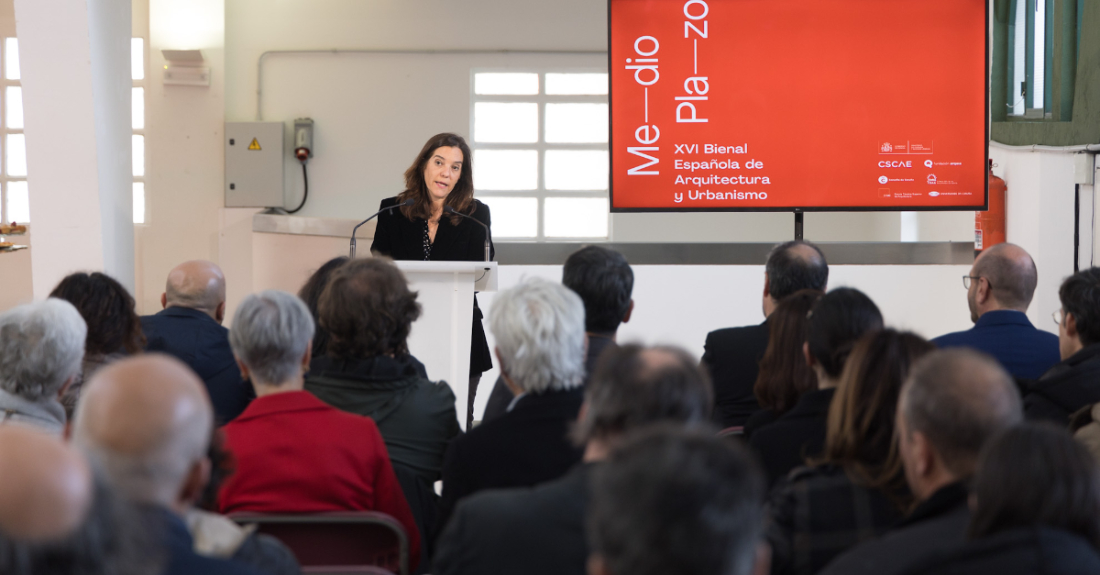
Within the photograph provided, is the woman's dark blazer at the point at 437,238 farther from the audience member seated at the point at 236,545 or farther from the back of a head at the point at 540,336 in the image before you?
the audience member seated at the point at 236,545

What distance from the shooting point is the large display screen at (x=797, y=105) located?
14.9 ft

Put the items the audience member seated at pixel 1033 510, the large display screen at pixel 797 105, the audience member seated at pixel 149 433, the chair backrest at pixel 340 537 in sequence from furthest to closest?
the large display screen at pixel 797 105, the chair backrest at pixel 340 537, the audience member seated at pixel 149 433, the audience member seated at pixel 1033 510

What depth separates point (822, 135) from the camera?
457 cm

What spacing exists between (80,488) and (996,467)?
0.92m

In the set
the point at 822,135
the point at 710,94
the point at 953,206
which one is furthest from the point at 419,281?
the point at 953,206

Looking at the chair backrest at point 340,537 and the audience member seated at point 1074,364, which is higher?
the audience member seated at point 1074,364

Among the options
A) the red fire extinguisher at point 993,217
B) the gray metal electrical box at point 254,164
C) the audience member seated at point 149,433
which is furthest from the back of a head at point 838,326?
the gray metal electrical box at point 254,164

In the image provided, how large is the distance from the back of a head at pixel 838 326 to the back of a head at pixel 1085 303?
32.3 inches

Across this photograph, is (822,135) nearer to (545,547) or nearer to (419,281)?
(419,281)

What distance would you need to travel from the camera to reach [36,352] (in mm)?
1940

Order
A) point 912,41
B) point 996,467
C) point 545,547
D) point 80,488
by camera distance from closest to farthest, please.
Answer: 1. point 80,488
2. point 996,467
3. point 545,547
4. point 912,41

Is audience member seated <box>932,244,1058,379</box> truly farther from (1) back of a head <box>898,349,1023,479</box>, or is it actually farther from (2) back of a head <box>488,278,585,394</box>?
(1) back of a head <box>898,349,1023,479</box>

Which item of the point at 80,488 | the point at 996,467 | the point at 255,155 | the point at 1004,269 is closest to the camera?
the point at 80,488

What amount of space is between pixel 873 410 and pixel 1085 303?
3.89 ft
